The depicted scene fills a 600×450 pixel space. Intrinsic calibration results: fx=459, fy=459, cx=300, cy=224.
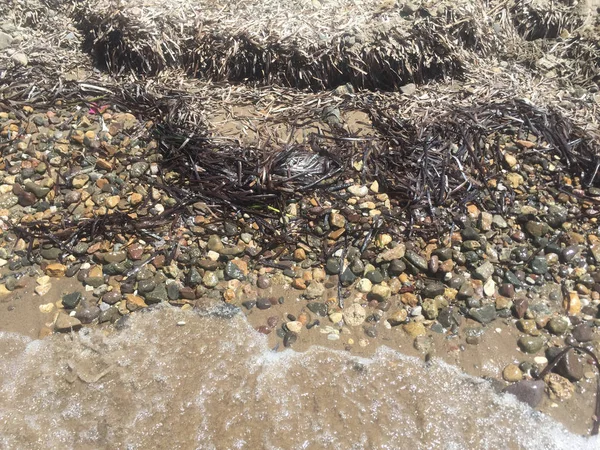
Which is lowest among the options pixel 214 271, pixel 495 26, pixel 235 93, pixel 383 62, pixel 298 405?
pixel 298 405

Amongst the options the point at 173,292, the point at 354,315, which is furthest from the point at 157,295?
the point at 354,315

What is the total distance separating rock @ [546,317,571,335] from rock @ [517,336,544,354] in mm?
101

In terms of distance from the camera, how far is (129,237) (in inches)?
118

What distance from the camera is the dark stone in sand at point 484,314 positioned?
2.67 m

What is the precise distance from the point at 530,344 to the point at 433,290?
23.0 inches

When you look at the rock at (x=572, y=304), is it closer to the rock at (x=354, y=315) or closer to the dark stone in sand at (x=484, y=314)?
the dark stone in sand at (x=484, y=314)

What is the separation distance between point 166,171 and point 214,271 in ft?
2.87

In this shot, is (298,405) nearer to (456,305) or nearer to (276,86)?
(456,305)

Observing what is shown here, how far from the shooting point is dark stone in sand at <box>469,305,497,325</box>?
2.67 m

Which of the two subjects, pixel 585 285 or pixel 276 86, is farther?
pixel 276 86

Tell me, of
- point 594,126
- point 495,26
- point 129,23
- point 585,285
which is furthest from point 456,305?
point 129,23

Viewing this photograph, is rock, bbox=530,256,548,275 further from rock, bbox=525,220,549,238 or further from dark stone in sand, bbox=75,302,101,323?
dark stone in sand, bbox=75,302,101,323

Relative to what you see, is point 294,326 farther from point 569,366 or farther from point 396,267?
point 569,366

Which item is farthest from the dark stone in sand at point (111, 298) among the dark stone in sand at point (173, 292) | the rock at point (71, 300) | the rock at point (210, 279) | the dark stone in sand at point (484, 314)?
the dark stone in sand at point (484, 314)
